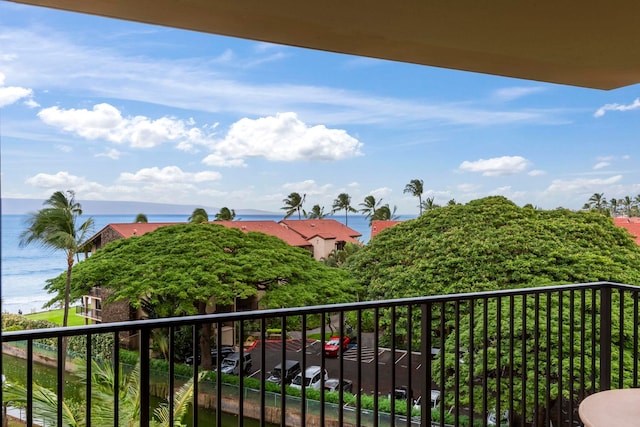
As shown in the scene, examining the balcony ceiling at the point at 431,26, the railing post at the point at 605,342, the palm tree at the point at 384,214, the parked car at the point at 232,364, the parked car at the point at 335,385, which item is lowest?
the parked car at the point at 335,385

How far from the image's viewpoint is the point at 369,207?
1798 cm

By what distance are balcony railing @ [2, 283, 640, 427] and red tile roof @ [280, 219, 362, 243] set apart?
9.52 feet

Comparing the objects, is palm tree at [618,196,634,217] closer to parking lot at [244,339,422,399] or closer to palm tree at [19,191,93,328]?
parking lot at [244,339,422,399]

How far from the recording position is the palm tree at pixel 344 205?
60.0 feet

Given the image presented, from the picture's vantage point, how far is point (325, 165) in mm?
21422

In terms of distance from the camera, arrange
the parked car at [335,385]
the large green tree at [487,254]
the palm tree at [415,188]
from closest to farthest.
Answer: the large green tree at [487,254]
the parked car at [335,385]
the palm tree at [415,188]

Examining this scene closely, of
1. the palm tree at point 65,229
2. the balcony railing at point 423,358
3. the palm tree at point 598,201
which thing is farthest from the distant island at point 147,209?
the palm tree at point 598,201

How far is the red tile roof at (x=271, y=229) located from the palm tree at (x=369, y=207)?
8.22 ft

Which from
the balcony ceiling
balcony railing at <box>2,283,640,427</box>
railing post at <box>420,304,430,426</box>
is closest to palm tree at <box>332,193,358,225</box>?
balcony railing at <box>2,283,640,427</box>

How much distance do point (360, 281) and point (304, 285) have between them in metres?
1.69

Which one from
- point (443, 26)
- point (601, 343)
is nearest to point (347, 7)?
point (443, 26)

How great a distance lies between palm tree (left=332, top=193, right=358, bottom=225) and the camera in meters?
18.3

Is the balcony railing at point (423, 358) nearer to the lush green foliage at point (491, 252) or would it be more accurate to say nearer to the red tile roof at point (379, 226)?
the lush green foliage at point (491, 252)

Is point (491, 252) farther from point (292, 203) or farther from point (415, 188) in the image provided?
point (292, 203)
